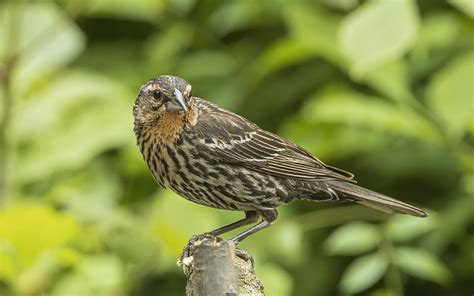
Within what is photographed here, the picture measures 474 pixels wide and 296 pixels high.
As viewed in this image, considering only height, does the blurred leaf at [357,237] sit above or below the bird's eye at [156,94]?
above

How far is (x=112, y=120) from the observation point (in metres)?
6.13

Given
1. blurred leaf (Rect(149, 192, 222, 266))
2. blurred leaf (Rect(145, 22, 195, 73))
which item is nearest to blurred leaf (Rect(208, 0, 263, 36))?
blurred leaf (Rect(145, 22, 195, 73))

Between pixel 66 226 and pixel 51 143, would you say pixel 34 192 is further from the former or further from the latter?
pixel 66 226

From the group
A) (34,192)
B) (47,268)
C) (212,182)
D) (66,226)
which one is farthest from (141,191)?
(212,182)

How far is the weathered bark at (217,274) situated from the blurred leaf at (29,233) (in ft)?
5.30

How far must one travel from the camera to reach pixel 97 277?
556 centimetres

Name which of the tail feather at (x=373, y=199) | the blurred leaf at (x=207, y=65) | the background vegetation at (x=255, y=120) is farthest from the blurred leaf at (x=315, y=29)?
the tail feather at (x=373, y=199)

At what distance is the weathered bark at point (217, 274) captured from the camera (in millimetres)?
3129

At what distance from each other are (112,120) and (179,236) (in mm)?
1304

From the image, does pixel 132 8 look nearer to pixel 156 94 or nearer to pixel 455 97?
pixel 455 97

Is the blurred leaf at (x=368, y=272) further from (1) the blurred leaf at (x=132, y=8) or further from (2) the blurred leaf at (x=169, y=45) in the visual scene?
(2) the blurred leaf at (x=169, y=45)

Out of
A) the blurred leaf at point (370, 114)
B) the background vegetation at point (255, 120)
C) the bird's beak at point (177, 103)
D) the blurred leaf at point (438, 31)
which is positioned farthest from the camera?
the blurred leaf at point (438, 31)

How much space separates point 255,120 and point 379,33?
2428 millimetres

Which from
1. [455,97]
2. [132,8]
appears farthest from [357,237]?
[132,8]
